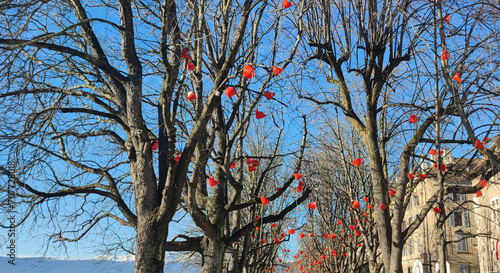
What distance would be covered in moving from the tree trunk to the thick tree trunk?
151 centimetres

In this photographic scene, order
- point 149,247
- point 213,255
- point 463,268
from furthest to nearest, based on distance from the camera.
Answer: point 463,268
point 213,255
point 149,247

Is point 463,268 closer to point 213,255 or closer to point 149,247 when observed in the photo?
point 213,255

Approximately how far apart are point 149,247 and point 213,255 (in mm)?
1853

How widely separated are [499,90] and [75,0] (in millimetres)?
6558

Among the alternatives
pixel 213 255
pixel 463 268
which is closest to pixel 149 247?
pixel 213 255

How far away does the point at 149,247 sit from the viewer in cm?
585

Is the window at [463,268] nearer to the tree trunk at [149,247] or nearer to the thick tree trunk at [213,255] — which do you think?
the thick tree trunk at [213,255]

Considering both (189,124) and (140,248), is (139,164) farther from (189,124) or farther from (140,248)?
(189,124)

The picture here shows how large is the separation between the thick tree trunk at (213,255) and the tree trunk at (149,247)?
4.94 ft

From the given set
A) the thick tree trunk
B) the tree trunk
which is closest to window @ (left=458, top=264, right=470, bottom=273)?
the thick tree trunk

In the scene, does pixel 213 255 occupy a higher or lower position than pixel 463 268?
higher

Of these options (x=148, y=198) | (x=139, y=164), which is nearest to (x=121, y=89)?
(x=139, y=164)

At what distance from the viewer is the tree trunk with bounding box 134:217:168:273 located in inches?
228

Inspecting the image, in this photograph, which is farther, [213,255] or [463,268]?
[463,268]
